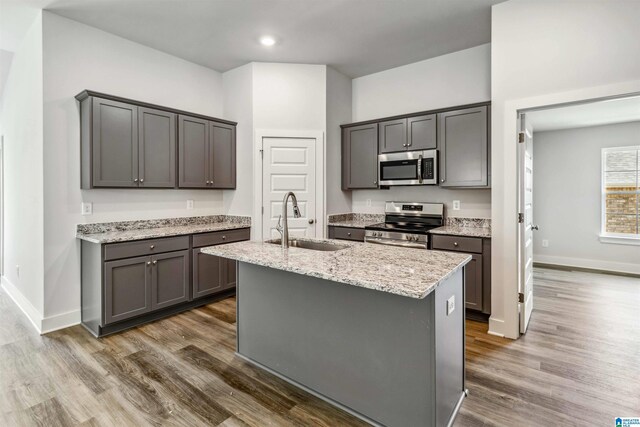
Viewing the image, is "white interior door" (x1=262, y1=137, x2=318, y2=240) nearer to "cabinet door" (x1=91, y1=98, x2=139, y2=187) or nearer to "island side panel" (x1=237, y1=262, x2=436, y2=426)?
"cabinet door" (x1=91, y1=98, x2=139, y2=187)

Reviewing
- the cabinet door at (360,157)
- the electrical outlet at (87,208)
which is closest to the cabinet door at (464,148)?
the cabinet door at (360,157)

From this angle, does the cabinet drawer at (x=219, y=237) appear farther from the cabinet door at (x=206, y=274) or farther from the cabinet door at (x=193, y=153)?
the cabinet door at (x=193, y=153)

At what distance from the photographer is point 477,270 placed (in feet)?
10.6

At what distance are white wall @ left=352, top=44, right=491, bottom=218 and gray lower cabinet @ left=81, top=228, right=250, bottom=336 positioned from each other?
2.43 metres

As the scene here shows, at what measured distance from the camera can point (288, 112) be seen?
13.9 feet

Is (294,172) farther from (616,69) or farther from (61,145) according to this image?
(616,69)

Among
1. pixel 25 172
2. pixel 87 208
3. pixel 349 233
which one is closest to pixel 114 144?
pixel 87 208

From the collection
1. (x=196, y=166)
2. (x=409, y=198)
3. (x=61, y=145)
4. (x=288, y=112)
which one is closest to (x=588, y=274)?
(x=409, y=198)

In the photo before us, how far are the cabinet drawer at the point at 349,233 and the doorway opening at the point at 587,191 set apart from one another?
2893 millimetres

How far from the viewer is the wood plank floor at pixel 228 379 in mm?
1912

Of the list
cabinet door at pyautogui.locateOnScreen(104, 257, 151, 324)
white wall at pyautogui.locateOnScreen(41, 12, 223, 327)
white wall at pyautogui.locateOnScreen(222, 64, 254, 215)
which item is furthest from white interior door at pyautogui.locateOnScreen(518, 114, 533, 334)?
white wall at pyautogui.locateOnScreen(41, 12, 223, 327)

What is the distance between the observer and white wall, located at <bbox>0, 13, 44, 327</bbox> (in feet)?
10.3

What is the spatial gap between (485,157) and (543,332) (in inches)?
71.1

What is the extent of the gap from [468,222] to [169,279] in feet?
11.5
